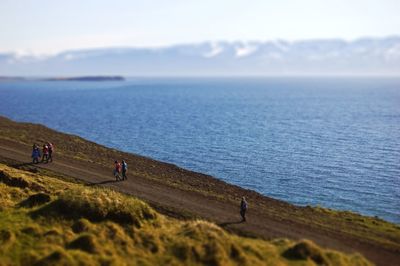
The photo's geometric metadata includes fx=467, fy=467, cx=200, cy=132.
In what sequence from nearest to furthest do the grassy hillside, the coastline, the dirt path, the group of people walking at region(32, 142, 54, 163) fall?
the grassy hillside, the dirt path, the coastline, the group of people walking at region(32, 142, 54, 163)

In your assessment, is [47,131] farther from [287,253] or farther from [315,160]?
[287,253]

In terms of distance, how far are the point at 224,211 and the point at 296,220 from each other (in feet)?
19.5

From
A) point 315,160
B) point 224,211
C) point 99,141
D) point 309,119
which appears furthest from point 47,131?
point 309,119

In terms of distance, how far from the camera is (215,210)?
A: 39344mm

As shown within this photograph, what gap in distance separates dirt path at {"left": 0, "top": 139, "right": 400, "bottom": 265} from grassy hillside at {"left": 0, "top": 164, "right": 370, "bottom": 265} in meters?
2.30

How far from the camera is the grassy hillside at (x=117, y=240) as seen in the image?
91.8 feet

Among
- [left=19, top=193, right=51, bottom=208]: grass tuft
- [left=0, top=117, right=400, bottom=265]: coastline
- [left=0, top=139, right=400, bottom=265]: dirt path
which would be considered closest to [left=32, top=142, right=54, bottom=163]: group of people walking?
[left=0, top=139, right=400, bottom=265]: dirt path

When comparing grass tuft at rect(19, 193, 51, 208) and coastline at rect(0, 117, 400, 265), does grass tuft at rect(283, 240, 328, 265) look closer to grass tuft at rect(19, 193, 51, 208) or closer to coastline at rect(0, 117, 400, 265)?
coastline at rect(0, 117, 400, 265)

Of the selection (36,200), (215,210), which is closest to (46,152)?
(36,200)

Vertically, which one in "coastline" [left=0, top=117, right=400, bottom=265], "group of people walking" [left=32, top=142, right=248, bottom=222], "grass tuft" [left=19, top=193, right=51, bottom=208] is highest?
"group of people walking" [left=32, top=142, right=248, bottom=222]

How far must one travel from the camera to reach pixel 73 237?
100 feet

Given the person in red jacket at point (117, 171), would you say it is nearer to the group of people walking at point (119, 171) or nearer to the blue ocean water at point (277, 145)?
the group of people walking at point (119, 171)

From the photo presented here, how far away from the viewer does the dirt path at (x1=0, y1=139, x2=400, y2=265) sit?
32.9 metres

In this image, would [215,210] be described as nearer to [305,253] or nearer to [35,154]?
[305,253]
